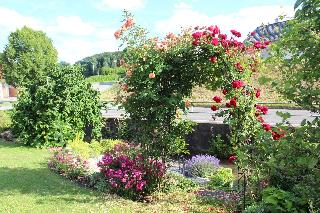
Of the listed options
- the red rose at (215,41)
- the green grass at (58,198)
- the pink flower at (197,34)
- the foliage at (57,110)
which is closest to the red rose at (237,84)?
the red rose at (215,41)

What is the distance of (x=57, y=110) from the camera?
1734 cm

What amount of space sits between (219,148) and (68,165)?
7.72m

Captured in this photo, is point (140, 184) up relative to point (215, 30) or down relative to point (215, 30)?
down

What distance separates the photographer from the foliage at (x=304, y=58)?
3956mm

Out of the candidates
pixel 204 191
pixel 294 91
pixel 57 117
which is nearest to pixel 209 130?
pixel 57 117

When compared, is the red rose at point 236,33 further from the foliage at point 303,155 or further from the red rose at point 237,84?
the foliage at point 303,155

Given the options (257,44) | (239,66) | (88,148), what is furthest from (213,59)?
(88,148)

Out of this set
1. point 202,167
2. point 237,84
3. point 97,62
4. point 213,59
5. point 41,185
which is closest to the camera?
point 237,84

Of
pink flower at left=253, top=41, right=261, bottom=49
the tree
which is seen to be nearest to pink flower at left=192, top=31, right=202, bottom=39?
pink flower at left=253, top=41, right=261, bottom=49

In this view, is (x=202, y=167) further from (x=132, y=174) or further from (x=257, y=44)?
(x=257, y=44)

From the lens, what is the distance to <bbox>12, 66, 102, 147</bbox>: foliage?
17.2m

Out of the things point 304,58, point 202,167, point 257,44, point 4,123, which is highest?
point 257,44

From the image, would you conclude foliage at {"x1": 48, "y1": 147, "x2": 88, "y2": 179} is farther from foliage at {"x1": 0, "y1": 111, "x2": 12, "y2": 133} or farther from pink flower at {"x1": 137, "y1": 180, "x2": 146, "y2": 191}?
foliage at {"x1": 0, "y1": 111, "x2": 12, "y2": 133}

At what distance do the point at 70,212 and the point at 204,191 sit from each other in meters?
3.68
